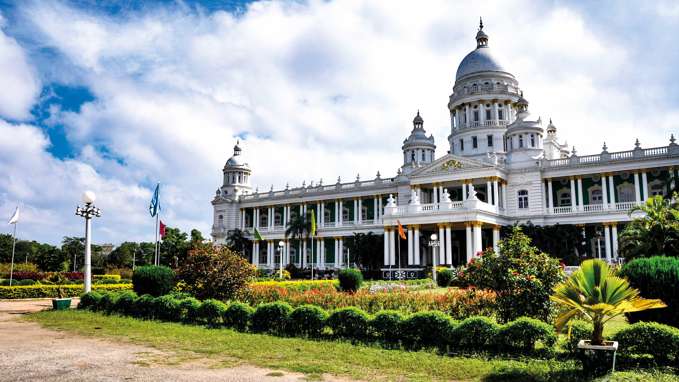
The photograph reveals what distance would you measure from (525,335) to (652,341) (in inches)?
84.3

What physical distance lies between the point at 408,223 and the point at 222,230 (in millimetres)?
29578

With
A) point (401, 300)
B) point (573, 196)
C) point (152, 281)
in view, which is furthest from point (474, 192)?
point (152, 281)

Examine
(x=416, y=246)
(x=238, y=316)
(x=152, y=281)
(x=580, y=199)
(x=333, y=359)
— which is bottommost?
(x=333, y=359)

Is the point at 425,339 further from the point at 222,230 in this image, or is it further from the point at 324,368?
the point at 222,230

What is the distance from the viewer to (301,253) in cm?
5797

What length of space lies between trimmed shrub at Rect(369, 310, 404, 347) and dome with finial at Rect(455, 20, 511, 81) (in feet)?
151

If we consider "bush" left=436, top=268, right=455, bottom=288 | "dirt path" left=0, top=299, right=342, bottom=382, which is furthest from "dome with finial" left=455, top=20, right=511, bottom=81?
"dirt path" left=0, top=299, right=342, bottom=382

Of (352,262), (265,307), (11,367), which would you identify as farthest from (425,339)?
(352,262)

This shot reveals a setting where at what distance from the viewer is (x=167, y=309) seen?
16.4 metres

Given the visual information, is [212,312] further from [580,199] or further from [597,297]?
[580,199]

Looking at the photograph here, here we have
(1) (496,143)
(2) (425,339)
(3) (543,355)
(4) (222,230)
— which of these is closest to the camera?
(3) (543,355)

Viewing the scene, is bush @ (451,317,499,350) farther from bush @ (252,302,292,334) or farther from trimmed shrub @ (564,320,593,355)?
bush @ (252,302,292,334)

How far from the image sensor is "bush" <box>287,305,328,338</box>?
13.0 metres

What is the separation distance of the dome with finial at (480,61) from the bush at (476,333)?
153 ft
